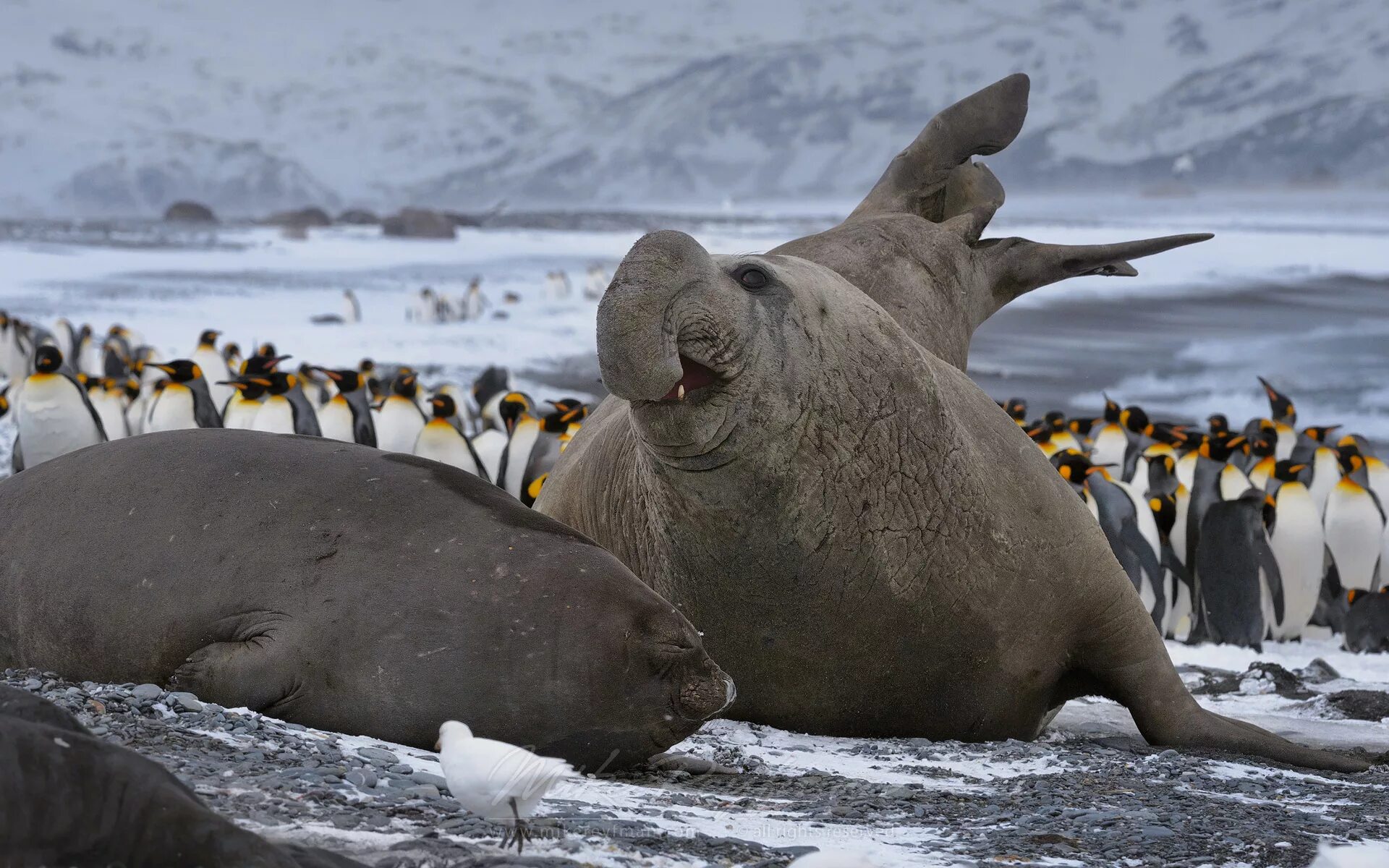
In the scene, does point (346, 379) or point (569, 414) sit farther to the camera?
point (346, 379)

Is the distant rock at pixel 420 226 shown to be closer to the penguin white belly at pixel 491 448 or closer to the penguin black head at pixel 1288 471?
the penguin white belly at pixel 491 448

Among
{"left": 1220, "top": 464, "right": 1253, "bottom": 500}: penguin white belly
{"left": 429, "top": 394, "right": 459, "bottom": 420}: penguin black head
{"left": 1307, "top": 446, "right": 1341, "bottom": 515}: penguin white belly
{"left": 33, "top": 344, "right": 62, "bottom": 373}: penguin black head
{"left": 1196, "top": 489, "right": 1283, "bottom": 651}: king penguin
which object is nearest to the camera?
{"left": 1196, "top": 489, "right": 1283, "bottom": 651}: king penguin

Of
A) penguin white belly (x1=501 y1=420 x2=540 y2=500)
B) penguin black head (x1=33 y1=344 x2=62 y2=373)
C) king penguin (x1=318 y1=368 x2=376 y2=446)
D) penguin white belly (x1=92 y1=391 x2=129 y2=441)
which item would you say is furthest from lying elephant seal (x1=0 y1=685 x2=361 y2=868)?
penguin white belly (x1=92 y1=391 x2=129 y2=441)

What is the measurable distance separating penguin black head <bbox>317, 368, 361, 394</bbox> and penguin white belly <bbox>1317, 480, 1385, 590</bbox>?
704 centimetres

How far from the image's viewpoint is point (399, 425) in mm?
11133

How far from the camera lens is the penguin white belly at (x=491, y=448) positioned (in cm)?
1073

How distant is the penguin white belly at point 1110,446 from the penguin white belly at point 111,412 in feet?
26.0

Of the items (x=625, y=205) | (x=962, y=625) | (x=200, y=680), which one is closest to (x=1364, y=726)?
(x=962, y=625)

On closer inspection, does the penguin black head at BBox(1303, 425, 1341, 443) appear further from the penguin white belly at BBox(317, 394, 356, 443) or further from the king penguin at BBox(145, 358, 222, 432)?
the king penguin at BBox(145, 358, 222, 432)

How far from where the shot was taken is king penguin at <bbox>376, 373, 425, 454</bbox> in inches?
436

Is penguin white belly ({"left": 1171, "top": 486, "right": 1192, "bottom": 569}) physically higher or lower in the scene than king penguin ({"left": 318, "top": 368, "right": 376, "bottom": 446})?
lower

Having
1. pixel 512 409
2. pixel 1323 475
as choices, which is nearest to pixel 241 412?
pixel 512 409

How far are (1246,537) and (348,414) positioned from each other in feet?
20.7

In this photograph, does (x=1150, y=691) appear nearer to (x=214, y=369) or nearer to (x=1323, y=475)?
(x=1323, y=475)
